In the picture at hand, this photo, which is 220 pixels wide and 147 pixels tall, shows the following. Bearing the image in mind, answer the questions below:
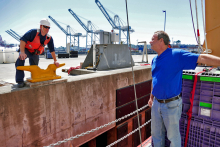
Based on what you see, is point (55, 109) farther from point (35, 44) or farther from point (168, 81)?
point (168, 81)

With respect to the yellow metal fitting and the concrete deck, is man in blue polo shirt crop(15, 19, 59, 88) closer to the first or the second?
the yellow metal fitting

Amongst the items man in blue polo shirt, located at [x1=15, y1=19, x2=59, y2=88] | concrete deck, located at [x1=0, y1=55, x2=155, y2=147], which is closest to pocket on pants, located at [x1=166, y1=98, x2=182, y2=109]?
concrete deck, located at [x1=0, y1=55, x2=155, y2=147]

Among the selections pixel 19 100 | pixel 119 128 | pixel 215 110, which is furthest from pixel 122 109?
pixel 19 100

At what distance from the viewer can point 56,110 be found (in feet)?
12.7

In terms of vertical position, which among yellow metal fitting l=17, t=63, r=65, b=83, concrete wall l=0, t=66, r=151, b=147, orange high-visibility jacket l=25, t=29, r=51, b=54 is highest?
orange high-visibility jacket l=25, t=29, r=51, b=54

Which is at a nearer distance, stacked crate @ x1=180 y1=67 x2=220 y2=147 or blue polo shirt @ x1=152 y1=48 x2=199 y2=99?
blue polo shirt @ x1=152 y1=48 x2=199 y2=99

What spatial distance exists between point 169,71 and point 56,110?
2801mm

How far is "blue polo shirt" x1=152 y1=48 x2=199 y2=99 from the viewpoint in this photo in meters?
2.59

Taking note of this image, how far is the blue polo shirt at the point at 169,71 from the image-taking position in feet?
8.51

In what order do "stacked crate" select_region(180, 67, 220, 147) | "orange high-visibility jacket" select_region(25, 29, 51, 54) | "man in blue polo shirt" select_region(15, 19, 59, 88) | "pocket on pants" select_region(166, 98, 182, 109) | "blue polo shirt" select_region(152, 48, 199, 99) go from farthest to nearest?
"orange high-visibility jacket" select_region(25, 29, 51, 54) < "man in blue polo shirt" select_region(15, 19, 59, 88) < "stacked crate" select_region(180, 67, 220, 147) < "pocket on pants" select_region(166, 98, 182, 109) < "blue polo shirt" select_region(152, 48, 199, 99)

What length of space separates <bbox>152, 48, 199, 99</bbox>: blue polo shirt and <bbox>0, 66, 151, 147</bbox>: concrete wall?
2286 mm

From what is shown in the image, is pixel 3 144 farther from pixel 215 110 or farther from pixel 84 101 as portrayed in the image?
pixel 215 110

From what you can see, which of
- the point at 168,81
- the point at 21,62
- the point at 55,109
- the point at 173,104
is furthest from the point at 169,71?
the point at 21,62

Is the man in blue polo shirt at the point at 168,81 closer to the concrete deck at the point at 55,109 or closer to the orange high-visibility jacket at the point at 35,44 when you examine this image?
the concrete deck at the point at 55,109
